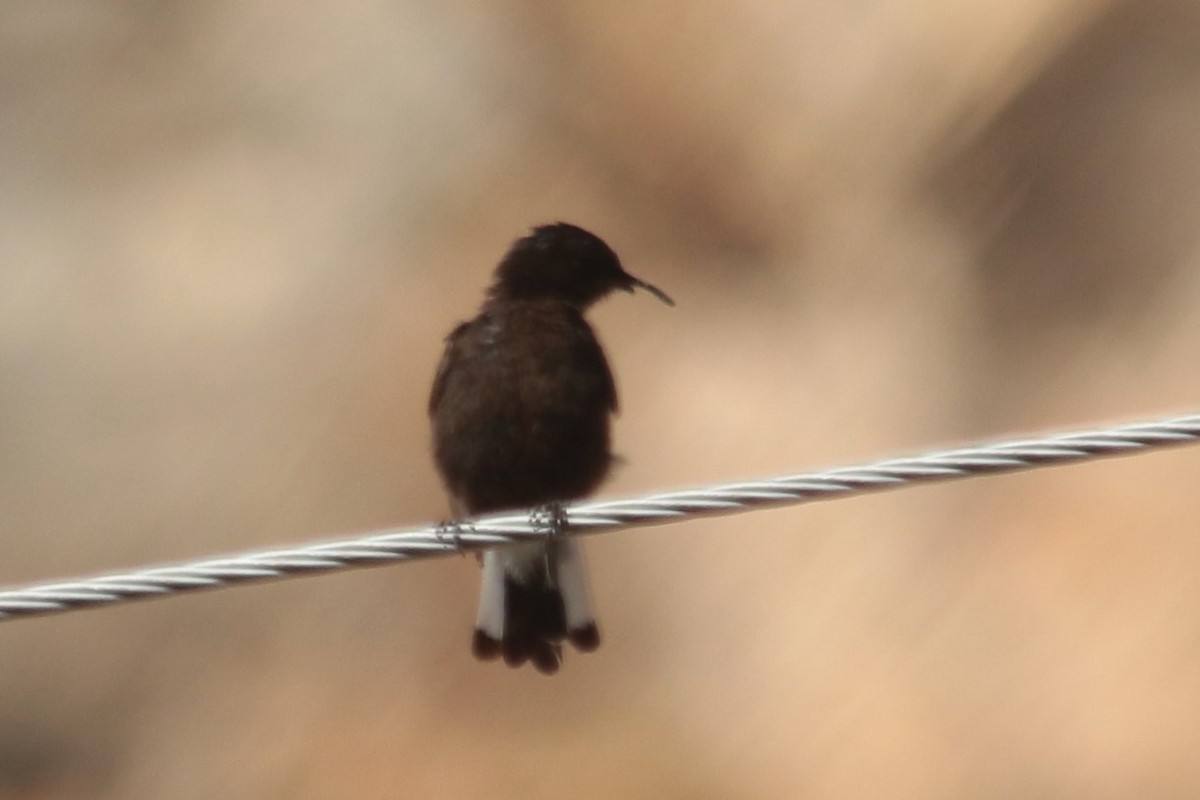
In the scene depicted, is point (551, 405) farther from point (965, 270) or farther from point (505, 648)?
point (965, 270)

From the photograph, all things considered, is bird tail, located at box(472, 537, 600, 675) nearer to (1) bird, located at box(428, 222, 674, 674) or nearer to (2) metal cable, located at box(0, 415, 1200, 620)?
(1) bird, located at box(428, 222, 674, 674)

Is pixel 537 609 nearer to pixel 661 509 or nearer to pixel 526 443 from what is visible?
pixel 526 443

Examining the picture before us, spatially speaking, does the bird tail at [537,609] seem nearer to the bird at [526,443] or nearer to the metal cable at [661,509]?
the bird at [526,443]

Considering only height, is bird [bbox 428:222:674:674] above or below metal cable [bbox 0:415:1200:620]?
above

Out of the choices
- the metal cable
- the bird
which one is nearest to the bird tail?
the bird

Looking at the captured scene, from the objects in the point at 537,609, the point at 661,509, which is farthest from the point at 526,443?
the point at 661,509

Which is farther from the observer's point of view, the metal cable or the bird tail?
the bird tail

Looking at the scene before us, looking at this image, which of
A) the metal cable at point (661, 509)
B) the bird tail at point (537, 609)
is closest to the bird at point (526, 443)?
the bird tail at point (537, 609)
